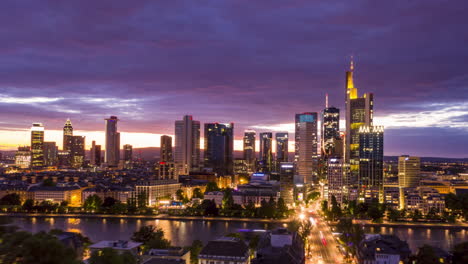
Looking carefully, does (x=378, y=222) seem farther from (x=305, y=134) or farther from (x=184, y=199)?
(x=305, y=134)

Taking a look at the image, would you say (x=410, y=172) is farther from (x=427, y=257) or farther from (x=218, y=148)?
(x=427, y=257)

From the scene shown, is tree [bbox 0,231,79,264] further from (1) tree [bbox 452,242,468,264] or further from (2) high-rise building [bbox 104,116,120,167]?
(2) high-rise building [bbox 104,116,120,167]

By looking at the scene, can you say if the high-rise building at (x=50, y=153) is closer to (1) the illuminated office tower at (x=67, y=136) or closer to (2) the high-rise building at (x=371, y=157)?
(1) the illuminated office tower at (x=67, y=136)

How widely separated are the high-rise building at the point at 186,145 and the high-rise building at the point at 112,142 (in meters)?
49.3

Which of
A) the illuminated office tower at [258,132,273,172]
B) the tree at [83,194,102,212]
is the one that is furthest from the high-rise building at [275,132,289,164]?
the tree at [83,194,102,212]

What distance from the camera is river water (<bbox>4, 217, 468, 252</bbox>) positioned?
91.8 ft

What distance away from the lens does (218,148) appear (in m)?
91.7

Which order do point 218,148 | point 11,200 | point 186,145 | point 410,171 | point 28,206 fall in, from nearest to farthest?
point 28,206
point 11,200
point 410,171
point 186,145
point 218,148

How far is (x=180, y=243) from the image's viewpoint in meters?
25.7

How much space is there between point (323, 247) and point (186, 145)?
6517 centimetres

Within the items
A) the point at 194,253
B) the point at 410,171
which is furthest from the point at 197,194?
the point at 410,171

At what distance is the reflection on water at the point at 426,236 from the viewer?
27.1 metres

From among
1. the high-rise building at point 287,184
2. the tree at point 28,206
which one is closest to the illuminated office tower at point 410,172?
the high-rise building at point 287,184

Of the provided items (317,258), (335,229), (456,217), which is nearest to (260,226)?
(335,229)
